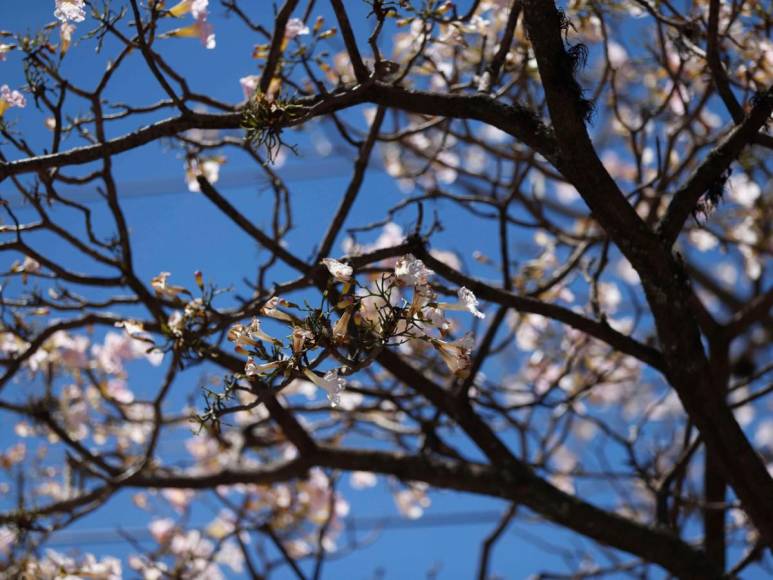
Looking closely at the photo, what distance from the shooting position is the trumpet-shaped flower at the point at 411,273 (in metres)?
1.40

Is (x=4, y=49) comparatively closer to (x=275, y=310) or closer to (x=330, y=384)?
(x=275, y=310)

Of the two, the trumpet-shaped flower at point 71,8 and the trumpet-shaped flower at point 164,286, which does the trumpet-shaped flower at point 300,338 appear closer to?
the trumpet-shaped flower at point 164,286

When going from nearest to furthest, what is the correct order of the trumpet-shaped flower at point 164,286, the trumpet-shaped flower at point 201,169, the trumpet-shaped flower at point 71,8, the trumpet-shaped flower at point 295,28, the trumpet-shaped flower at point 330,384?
the trumpet-shaped flower at point 330,384 → the trumpet-shaped flower at point 71,8 → the trumpet-shaped flower at point 164,286 → the trumpet-shaped flower at point 295,28 → the trumpet-shaped flower at point 201,169

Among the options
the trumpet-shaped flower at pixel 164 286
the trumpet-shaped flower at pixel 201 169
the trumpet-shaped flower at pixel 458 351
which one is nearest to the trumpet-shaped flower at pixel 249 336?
the trumpet-shaped flower at pixel 458 351

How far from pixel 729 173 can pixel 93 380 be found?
170 centimetres

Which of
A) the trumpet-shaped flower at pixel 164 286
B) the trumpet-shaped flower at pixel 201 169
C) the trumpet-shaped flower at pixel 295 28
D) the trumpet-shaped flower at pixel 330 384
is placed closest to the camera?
the trumpet-shaped flower at pixel 330 384

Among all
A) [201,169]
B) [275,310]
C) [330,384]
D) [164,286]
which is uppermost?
[201,169]

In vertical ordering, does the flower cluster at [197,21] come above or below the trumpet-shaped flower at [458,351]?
above

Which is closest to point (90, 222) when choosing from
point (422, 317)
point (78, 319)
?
point (78, 319)

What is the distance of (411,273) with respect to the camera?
1.41 meters

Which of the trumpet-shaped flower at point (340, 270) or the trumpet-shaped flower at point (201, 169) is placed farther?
the trumpet-shaped flower at point (201, 169)

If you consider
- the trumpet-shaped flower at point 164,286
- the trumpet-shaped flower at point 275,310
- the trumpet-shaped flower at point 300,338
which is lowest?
the trumpet-shaped flower at point 300,338

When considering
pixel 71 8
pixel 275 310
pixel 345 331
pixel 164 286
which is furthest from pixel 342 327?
pixel 71 8

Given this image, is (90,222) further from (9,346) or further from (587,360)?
(587,360)
